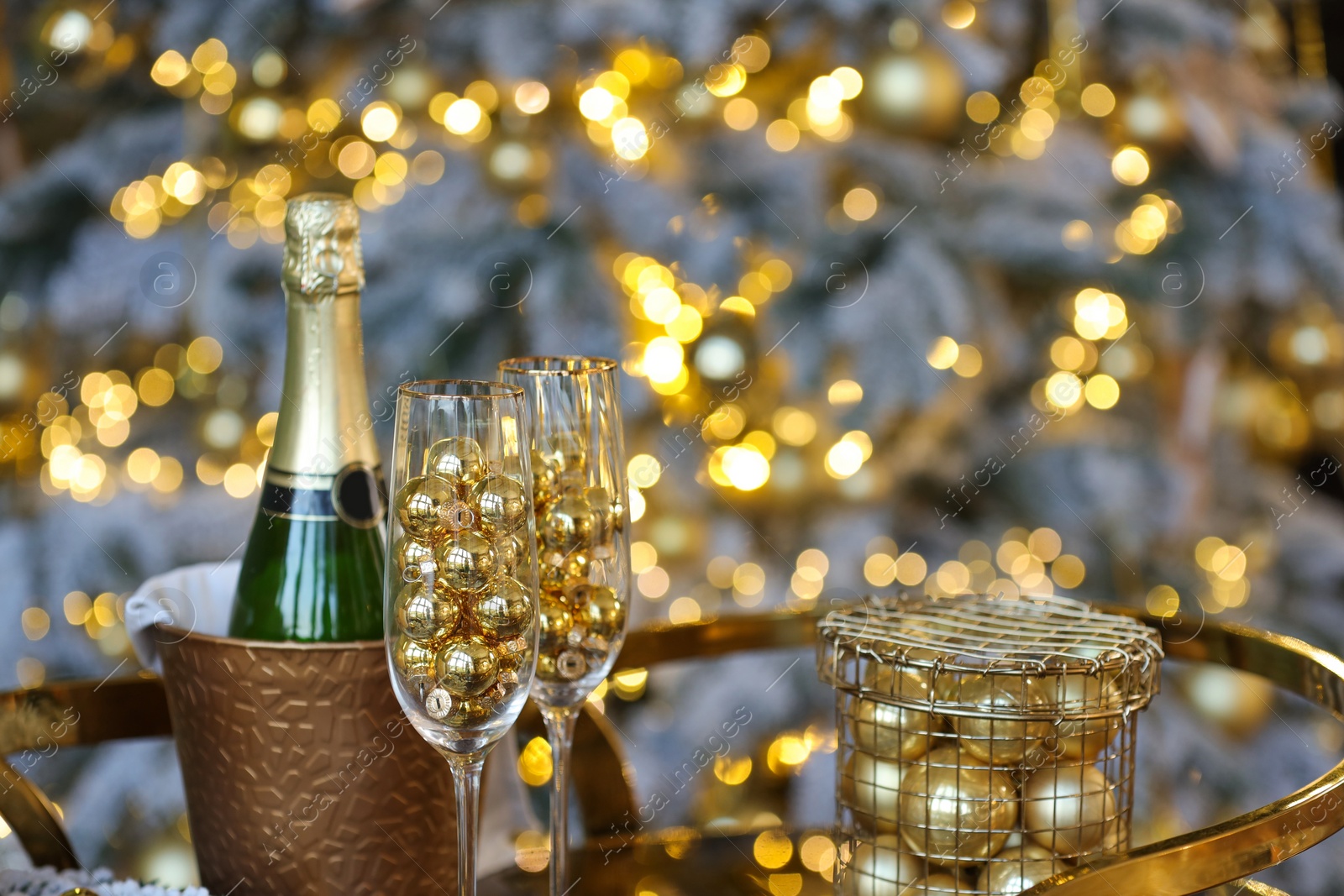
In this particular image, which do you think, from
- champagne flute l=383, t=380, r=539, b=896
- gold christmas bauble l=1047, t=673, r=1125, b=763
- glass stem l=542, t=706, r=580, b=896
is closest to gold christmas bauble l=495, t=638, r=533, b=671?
champagne flute l=383, t=380, r=539, b=896

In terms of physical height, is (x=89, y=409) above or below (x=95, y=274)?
below

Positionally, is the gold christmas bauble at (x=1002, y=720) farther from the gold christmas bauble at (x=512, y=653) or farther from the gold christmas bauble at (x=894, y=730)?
the gold christmas bauble at (x=512, y=653)

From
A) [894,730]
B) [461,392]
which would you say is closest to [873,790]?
[894,730]

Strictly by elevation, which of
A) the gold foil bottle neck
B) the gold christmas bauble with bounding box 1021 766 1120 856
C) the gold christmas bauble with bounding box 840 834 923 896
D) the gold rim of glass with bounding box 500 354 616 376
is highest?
the gold foil bottle neck

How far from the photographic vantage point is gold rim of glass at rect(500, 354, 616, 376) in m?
0.50

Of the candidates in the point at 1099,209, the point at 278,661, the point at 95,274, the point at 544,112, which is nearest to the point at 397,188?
the point at 544,112

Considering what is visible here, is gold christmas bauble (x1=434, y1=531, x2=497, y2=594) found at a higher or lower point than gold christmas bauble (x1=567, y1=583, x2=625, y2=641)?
higher

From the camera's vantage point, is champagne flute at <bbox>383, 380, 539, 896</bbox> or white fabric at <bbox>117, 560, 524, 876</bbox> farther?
white fabric at <bbox>117, 560, 524, 876</bbox>

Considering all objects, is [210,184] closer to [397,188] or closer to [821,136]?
[397,188]

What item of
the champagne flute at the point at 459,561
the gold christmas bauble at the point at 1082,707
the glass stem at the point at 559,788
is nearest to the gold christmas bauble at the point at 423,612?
the champagne flute at the point at 459,561

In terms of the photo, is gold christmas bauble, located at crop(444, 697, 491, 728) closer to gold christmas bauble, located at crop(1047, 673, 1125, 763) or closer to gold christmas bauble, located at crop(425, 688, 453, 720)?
gold christmas bauble, located at crop(425, 688, 453, 720)

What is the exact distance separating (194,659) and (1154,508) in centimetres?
113

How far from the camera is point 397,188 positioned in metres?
1.21

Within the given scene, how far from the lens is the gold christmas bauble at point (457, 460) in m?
0.41
